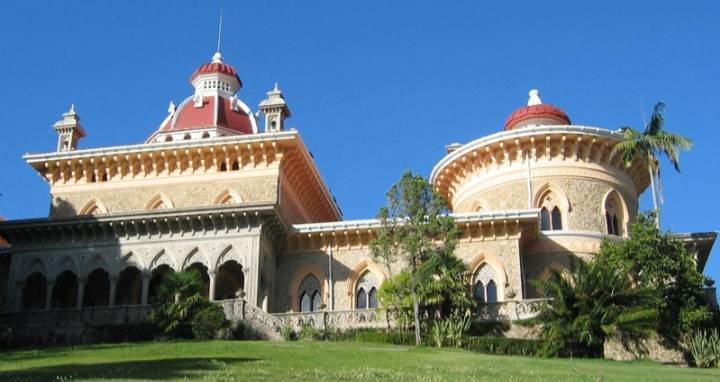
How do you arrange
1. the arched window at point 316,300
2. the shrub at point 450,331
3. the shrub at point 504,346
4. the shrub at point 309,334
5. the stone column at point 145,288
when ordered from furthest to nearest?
the arched window at point 316,300
the stone column at point 145,288
the shrub at point 309,334
the shrub at point 450,331
the shrub at point 504,346

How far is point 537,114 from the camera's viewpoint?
1522 inches

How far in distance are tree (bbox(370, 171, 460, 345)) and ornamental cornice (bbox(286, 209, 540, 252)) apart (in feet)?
9.33

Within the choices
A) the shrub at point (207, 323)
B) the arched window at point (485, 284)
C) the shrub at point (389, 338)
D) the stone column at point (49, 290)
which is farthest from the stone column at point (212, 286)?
the arched window at point (485, 284)

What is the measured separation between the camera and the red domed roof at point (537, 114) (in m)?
38.8

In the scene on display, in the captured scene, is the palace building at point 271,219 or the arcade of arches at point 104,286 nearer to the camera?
the palace building at point 271,219

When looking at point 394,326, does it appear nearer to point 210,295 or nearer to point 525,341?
point 525,341

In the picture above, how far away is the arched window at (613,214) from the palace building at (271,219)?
0.17 ft

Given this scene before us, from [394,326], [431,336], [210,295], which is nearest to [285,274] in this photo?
[210,295]

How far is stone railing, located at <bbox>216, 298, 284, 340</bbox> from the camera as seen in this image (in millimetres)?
28156

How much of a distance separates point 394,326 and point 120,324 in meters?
9.22

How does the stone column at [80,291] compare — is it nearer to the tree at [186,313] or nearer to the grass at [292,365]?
the tree at [186,313]

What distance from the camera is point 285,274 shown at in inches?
1374

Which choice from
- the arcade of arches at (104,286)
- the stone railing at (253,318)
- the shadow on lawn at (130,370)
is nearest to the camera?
the shadow on lawn at (130,370)

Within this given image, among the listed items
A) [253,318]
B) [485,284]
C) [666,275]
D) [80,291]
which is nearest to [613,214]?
[485,284]
